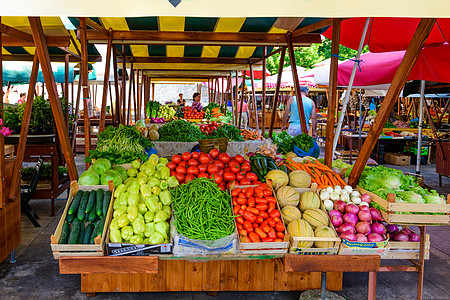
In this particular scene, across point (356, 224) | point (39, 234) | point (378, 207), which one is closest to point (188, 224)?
point (356, 224)

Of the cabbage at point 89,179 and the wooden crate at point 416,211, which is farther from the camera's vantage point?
the cabbage at point 89,179

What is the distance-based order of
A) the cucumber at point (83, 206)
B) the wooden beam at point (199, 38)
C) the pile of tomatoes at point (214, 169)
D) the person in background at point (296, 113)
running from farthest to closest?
the person in background at point (296, 113) < the wooden beam at point (199, 38) < the pile of tomatoes at point (214, 169) < the cucumber at point (83, 206)

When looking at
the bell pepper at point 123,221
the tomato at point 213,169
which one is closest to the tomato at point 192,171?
the tomato at point 213,169

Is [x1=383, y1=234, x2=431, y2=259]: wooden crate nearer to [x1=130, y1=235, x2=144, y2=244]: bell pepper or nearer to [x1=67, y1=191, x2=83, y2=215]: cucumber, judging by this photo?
[x1=130, y1=235, x2=144, y2=244]: bell pepper

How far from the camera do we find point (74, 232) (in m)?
3.05

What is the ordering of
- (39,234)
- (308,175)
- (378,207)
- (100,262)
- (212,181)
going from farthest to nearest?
1. (39,234)
2. (308,175)
3. (212,181)
4. (378,207)
5. (100,262)

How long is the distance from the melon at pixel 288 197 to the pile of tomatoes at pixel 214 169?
0.32 meters

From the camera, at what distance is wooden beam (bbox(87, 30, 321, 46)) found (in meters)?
5.89

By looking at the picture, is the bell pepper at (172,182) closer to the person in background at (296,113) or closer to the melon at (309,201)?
the melon at (309,201)

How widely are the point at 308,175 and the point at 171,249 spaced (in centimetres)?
178

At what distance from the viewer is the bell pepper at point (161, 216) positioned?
3.17 metres

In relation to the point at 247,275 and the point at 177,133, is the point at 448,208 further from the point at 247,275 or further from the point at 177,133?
the point at 177,133

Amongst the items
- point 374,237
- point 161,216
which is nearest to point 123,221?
point 161,216

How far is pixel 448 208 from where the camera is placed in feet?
10.3
